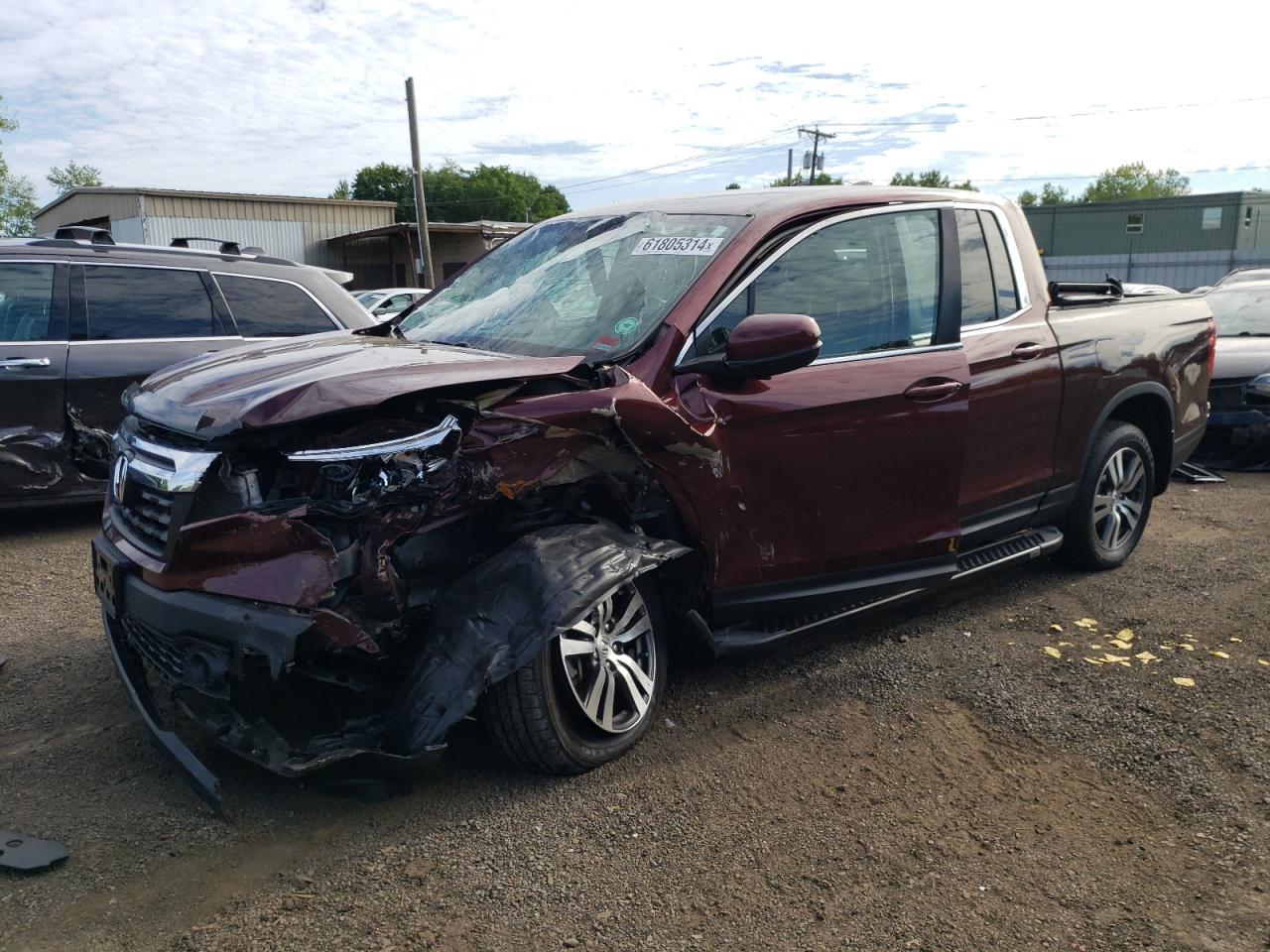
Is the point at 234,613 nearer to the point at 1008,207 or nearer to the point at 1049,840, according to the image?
the point at 1049,840

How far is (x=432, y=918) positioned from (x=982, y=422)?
119 inches

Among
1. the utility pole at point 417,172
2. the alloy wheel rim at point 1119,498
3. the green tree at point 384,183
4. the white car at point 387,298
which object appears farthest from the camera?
the green tree at point 384,183

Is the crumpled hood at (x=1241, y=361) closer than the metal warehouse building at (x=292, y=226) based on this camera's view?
Yes

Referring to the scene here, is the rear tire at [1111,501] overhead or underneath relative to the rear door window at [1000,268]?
underneath

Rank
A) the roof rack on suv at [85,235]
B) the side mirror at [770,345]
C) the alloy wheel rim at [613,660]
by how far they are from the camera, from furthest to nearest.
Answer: the roof rack on suv at [85,235], the side mirror at [770,345], the alloy wheel rim at [613,660]

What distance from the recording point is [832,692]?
4.10 m

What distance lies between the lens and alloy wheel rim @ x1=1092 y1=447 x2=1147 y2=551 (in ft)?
17.8

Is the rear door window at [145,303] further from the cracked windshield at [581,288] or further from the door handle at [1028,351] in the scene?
the door handle at [1028,351]

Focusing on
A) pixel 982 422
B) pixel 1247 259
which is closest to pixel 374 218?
pixel 1247 259

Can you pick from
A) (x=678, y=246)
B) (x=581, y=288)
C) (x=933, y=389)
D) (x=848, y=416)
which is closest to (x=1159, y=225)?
(x=933, y=389)

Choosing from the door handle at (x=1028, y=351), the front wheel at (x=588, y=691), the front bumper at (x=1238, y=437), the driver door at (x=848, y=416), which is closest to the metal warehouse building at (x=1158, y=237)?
the front bumper at (x=1238, y=437)

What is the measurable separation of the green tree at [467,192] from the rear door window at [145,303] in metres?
78.6

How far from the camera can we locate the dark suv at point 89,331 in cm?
593

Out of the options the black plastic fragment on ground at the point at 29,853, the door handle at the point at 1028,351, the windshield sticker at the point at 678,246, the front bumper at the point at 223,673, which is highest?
the windshield sticker at the point at 678,246
